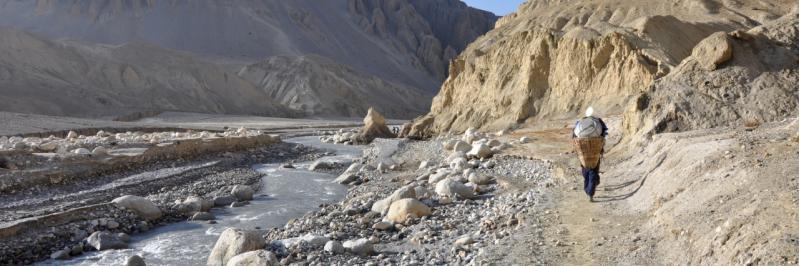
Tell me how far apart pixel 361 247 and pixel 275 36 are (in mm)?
126434

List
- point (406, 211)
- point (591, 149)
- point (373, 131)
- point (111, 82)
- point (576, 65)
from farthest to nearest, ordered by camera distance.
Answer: point (111, 82)
point (373, 131)
point (576, 65)
point (406, 211)
point (591, 149)

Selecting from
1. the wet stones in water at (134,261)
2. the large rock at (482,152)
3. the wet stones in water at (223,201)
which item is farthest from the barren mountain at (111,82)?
the wet stones in water at (134,261)

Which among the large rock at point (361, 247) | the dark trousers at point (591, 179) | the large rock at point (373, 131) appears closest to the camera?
the large rock at point (361, 247)

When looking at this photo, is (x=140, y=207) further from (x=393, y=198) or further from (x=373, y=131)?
(x=373, y=131)

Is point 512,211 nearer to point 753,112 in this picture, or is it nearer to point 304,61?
point 753,112

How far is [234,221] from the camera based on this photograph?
15078 mm

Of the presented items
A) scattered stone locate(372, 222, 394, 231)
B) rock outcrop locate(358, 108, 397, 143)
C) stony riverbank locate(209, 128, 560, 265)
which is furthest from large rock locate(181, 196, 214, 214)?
rock outcrop locate(358, 108, 397, 143)

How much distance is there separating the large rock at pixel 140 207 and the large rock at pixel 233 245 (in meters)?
5.25

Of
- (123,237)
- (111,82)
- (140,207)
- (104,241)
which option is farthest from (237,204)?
(111,82)

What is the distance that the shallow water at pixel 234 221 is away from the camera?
11.6 metres

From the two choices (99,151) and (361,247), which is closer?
(361,247)

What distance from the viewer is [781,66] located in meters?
14.2

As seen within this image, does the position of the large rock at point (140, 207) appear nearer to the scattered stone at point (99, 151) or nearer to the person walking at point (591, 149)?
the scattered stone at point (99, 151)

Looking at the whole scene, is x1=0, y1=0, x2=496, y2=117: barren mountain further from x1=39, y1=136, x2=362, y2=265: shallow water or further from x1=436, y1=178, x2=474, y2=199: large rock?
x1=436, y1=178, x2=474, y2=199: large rock
